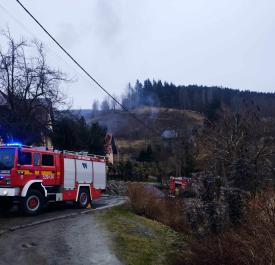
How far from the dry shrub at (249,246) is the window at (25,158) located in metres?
8.86

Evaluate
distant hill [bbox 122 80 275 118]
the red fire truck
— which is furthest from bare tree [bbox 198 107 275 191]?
distant hill [bbox 122 80 275 118]

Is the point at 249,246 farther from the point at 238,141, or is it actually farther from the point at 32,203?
the point at 238,141

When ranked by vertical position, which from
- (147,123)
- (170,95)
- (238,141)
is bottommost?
(238,141)

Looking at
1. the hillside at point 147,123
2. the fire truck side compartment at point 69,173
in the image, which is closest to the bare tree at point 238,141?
the fire truck side compartment at point 69,173

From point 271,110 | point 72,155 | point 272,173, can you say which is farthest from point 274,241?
point 271,110

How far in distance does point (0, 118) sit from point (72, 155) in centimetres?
741

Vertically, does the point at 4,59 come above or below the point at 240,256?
above

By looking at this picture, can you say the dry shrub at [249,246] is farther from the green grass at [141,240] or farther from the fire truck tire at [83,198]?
the fire truck tire at [83,198]

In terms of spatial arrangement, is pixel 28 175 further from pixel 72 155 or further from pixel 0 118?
pixel 0 118

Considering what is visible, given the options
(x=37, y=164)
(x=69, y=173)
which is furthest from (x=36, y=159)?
(x=69, y=173)

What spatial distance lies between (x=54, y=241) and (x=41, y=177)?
6.35m

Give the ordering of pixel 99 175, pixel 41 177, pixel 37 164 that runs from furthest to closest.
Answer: pixel 99 175 → pixel 41 177 → pixel 37 164

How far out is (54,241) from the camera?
1138 cm

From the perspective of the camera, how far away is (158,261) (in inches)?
405
